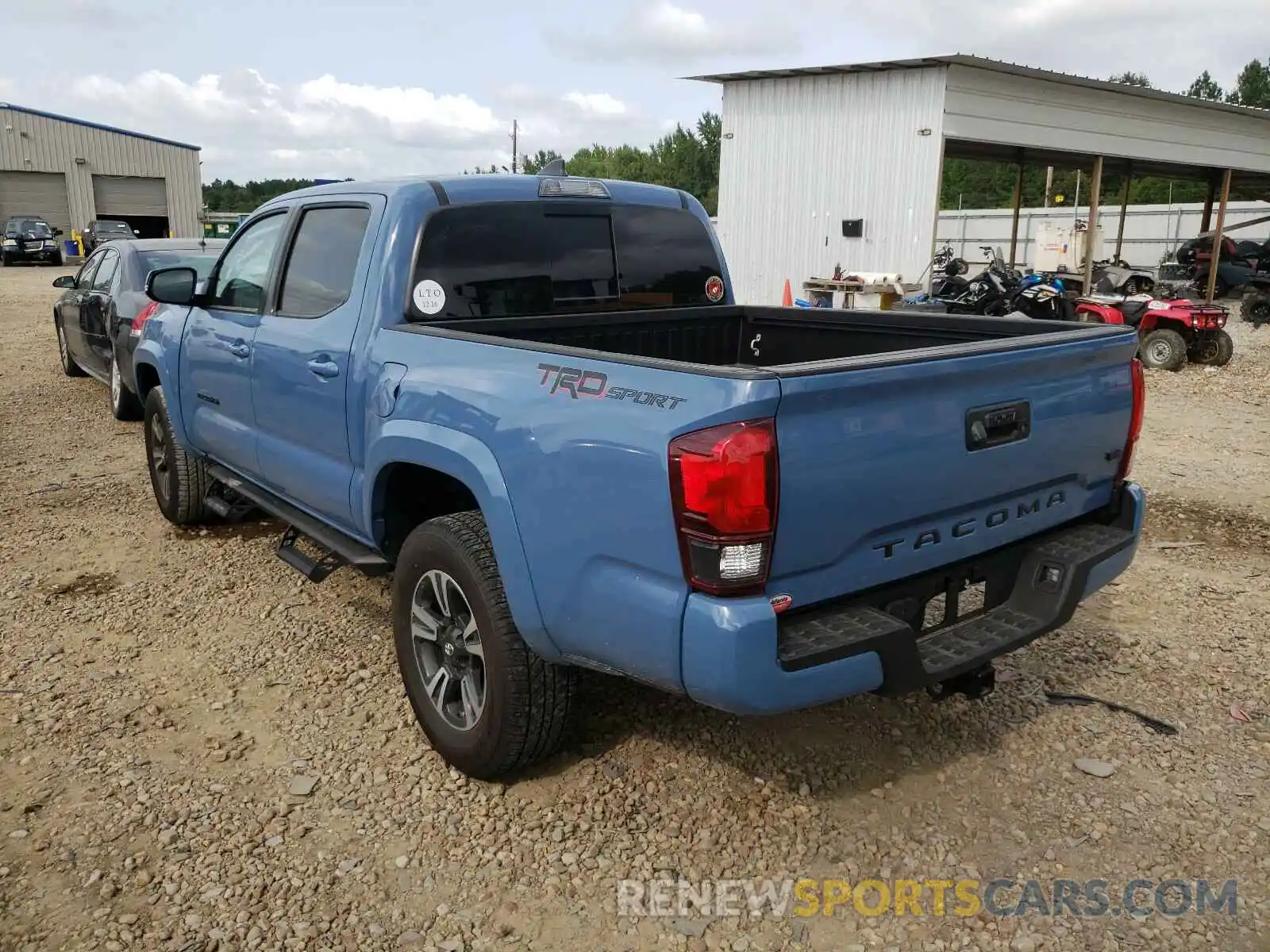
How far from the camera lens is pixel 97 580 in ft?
17.2

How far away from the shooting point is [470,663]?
131 inches

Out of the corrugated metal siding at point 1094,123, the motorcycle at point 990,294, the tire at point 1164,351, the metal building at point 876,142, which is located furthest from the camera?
the corrugated metal siding at point 1094,123

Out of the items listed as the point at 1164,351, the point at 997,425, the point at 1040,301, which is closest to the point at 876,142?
the point at 1040,301

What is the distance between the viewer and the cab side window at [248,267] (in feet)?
15.3

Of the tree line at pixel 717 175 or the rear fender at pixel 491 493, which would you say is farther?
the tree line at pixel 717 175

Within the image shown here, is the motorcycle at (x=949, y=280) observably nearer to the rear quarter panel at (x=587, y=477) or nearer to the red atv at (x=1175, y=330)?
the red atv at (x=1175, y=330)

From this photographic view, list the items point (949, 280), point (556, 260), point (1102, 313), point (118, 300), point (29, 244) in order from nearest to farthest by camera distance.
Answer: point (556, 260), point (118, 300), point (1102, 313), point (949, 280), point (29, 244)

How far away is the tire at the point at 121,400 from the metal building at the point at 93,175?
135ft

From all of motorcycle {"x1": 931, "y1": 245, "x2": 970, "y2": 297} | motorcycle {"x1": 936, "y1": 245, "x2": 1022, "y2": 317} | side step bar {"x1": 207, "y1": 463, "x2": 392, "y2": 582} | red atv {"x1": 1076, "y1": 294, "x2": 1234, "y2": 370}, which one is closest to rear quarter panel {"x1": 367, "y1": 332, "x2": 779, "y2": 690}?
side step bar {"x1": 207, "y1": 463, "x2": 392, "y2": 582}

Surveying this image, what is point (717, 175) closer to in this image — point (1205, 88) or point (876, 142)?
point (1205, 88)

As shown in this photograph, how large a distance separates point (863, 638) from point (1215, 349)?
12875 mm

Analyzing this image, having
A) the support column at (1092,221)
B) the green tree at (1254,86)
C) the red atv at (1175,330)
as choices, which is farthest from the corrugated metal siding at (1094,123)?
the green tree at (1254,86)

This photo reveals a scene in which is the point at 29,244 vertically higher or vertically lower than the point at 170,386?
higher

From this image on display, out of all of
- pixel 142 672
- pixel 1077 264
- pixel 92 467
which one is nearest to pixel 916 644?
pixel 142 672
